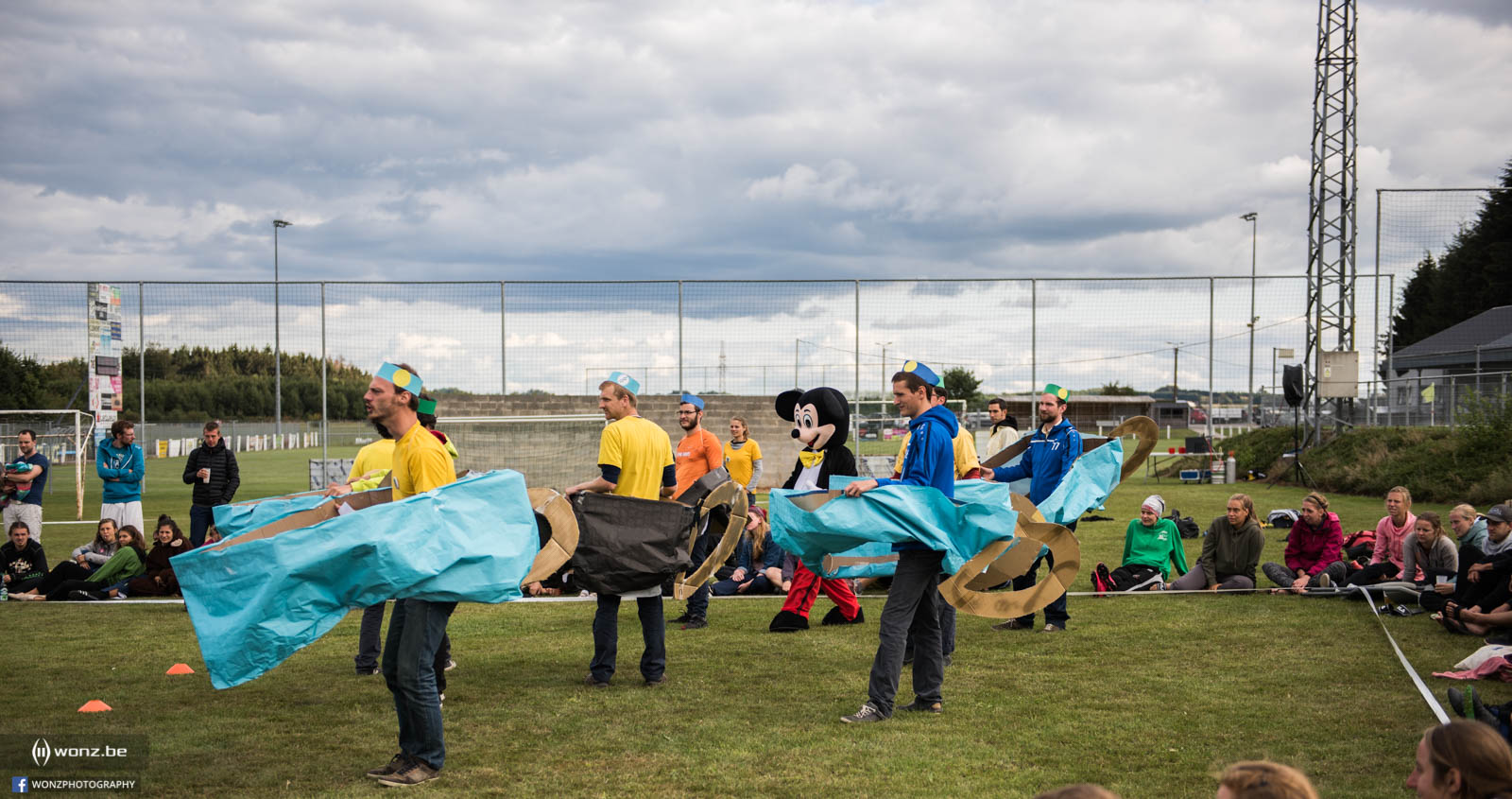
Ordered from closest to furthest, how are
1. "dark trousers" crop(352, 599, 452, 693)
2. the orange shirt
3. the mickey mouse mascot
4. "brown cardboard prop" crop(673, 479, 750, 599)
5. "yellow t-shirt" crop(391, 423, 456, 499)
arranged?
1. "yellow t-shirt" crop(391, 423, 456, 499)
2. the mickey mouse mascot
3. "dark trousers" crop(352, 599, 452, 693)
4. "brown cardboard prop" crop(673, 479, 750, 599)
5. the orange shirt

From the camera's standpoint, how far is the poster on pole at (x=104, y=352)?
59.6 ft

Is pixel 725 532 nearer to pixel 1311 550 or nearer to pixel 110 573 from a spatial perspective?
pixel 1311 550

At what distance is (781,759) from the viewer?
5094 millimetres

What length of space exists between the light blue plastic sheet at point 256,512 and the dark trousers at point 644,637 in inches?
63.4

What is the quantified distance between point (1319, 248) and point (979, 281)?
796cm

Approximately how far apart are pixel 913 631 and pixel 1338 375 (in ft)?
64.6

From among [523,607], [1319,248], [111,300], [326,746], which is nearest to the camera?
[326,746]

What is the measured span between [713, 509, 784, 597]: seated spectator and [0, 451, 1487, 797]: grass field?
4.39 feet

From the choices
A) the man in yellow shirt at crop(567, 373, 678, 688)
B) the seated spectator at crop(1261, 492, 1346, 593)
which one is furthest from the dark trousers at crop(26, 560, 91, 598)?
the seated spectator at crop(1261, 492, 1346, 593)

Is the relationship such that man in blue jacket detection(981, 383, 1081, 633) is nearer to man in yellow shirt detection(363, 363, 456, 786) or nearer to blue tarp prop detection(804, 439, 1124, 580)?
blue tarp prop detection(804, 439, 1124, 580)

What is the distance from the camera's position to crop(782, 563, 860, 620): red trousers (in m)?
8.54

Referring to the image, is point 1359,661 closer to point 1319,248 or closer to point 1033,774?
point 1033,774

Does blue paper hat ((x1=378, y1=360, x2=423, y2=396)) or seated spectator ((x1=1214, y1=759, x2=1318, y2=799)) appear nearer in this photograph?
seated spectator ((x1=1214, y1=759, x2=1318, y2=799))

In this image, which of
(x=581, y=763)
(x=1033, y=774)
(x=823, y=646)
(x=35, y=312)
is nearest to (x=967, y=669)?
(x=823, y=646)
